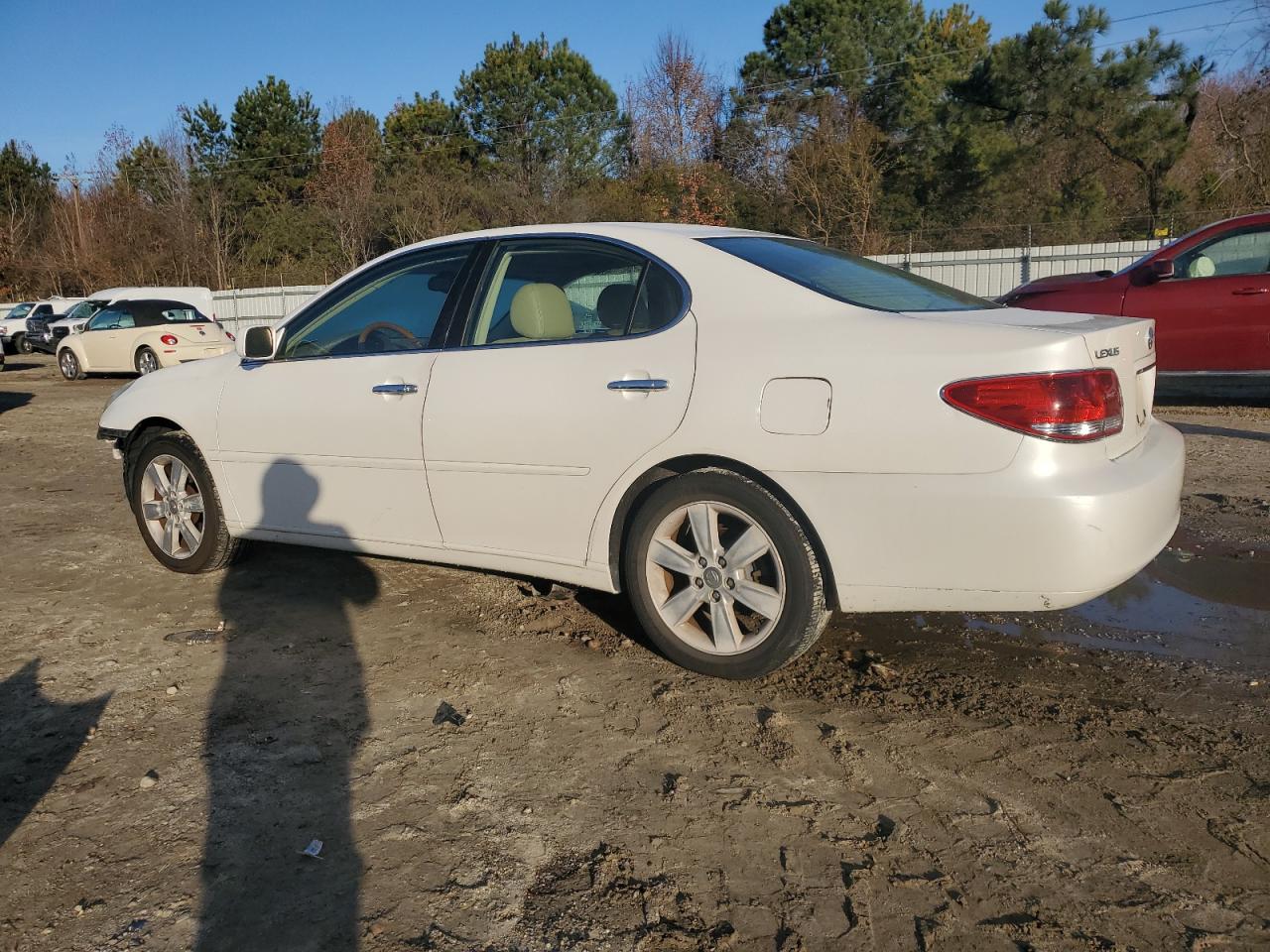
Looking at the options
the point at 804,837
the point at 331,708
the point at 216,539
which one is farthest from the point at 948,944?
the point at 216,539

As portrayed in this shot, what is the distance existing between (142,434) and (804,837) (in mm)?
4079

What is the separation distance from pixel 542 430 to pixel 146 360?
17.2m

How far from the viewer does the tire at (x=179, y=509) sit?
16.0 ft

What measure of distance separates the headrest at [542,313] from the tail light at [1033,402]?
1.55 m

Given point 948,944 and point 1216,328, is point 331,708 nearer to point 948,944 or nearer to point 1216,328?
point 948,944

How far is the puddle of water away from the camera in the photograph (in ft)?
12.4

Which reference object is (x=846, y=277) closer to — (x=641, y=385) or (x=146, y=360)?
(x=641, y=385)

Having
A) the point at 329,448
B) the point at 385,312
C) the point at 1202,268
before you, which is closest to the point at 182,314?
the point at 385,312

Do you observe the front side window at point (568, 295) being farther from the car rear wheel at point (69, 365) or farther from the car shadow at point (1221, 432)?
the car rear wheel at point (69, 365)

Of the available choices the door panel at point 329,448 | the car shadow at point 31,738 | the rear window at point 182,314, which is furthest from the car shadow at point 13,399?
the car shadow at point 31,738

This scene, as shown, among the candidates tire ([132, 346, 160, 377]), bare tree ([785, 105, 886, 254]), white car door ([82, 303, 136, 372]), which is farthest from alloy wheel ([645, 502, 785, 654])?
bare tree ([785, 105, 886, 254])

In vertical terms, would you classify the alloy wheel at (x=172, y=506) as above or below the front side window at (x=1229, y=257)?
below

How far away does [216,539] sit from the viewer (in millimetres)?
4891

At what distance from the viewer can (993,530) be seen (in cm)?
292
